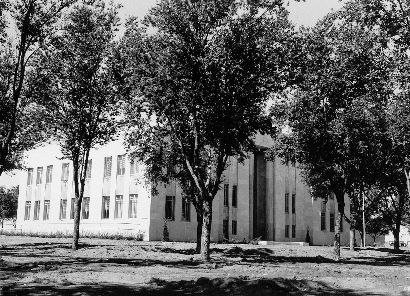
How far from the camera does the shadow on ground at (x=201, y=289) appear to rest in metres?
12.6

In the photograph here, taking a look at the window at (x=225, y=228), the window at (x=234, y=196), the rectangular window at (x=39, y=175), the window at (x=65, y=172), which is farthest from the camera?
the rectangular window at (x=39, y=175)

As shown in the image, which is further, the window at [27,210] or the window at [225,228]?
the window at [27,210]

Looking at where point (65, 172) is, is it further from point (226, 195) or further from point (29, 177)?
point (226, 195)

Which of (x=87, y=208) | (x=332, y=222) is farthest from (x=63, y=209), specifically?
(x=332, y=222)

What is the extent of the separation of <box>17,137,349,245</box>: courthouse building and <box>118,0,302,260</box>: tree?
20.6 m

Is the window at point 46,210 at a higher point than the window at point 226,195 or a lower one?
lower

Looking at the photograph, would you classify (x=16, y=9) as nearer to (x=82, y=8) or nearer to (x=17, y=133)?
(x=82, y=8)

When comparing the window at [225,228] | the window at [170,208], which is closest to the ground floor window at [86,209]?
the window at [170,208]

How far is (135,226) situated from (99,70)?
23.1 metres

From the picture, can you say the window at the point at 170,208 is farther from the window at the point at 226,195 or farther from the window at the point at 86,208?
the window at the point at 86,208

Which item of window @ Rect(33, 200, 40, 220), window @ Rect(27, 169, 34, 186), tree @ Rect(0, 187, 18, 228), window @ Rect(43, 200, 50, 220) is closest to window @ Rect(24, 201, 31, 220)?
window @ Rect(33, 200, 40, 220)

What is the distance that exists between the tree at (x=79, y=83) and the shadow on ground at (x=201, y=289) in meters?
13.1

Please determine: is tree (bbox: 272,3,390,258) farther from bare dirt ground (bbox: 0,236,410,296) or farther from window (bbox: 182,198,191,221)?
window (bbox: 182,198,191,221)

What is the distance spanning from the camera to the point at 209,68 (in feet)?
73.1
